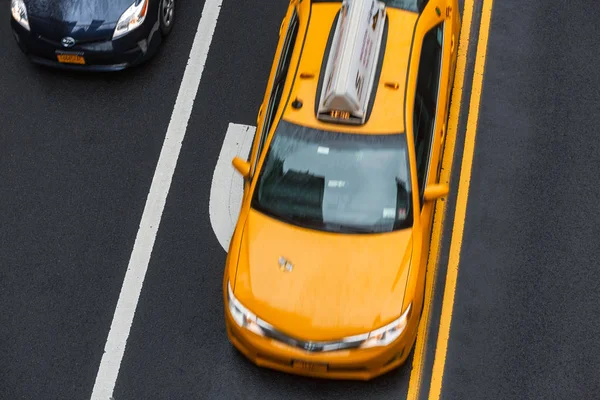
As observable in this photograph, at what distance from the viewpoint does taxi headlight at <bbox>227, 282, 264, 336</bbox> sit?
7.01 meters

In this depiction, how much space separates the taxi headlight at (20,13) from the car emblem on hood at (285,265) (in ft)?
14.5

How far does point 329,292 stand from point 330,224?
628 millimetres

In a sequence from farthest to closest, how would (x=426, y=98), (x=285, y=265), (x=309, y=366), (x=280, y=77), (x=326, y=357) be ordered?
(x=280, y=77) → (x=426, y=98) → (x=285, y=265) → (x=309, y=366) → (x=326, y=357)

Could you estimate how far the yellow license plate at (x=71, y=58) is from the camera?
9133 millimetres

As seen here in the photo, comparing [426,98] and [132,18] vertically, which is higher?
[132,18]

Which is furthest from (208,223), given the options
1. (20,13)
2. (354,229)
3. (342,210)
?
(20,13)

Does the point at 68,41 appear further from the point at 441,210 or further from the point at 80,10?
the point at 441,210

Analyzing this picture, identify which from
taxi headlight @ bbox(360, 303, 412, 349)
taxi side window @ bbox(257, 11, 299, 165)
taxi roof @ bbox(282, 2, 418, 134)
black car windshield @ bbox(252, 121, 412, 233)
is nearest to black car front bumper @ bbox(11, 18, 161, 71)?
taxi side window @ bbox(257, 11, 299, 165)

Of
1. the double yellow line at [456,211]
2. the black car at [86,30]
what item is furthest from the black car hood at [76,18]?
the double yellow line at [456,211]

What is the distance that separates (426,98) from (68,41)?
4.24 meters

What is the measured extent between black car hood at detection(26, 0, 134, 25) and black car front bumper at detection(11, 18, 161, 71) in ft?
0.80

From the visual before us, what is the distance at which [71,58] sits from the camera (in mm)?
9164

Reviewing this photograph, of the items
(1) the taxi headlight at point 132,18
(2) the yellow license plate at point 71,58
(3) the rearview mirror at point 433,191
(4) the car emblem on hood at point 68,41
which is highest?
(1) the taxi headlight at point 132,18

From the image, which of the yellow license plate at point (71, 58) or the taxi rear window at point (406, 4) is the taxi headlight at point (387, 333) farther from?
the yellow license plate at point (71, 58)
